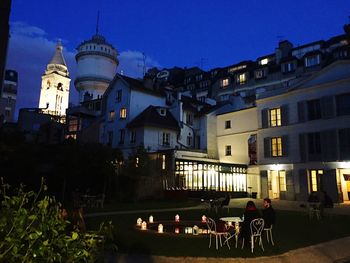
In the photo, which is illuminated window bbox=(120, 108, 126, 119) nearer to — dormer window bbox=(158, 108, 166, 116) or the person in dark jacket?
dormer window bbox=(158, 108, 166, 116)

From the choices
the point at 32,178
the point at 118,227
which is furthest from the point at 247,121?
the point at 118,227

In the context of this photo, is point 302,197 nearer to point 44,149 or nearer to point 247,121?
point 247,121

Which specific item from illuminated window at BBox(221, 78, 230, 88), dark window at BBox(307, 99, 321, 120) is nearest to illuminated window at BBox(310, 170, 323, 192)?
dark window at BBox(307, 99, 321, 120)

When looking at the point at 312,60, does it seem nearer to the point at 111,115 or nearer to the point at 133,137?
the point at 133,137

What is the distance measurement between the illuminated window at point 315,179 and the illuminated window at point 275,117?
21.3ft

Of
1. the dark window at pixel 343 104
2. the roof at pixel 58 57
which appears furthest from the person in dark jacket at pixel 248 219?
the roof at pixel 58 57

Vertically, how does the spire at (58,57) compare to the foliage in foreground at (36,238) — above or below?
above

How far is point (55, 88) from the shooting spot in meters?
100

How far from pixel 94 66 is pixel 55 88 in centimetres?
2694

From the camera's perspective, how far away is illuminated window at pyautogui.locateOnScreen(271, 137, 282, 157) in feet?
120

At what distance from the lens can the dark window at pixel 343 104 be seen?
31828mm

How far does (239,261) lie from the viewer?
9.73 metres

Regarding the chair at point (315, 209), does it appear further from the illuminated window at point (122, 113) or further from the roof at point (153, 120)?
the illuminated window at point (122, 113)

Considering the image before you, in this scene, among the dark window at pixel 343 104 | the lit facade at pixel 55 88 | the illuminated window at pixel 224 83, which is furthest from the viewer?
the lit facade at pixel 55 88
